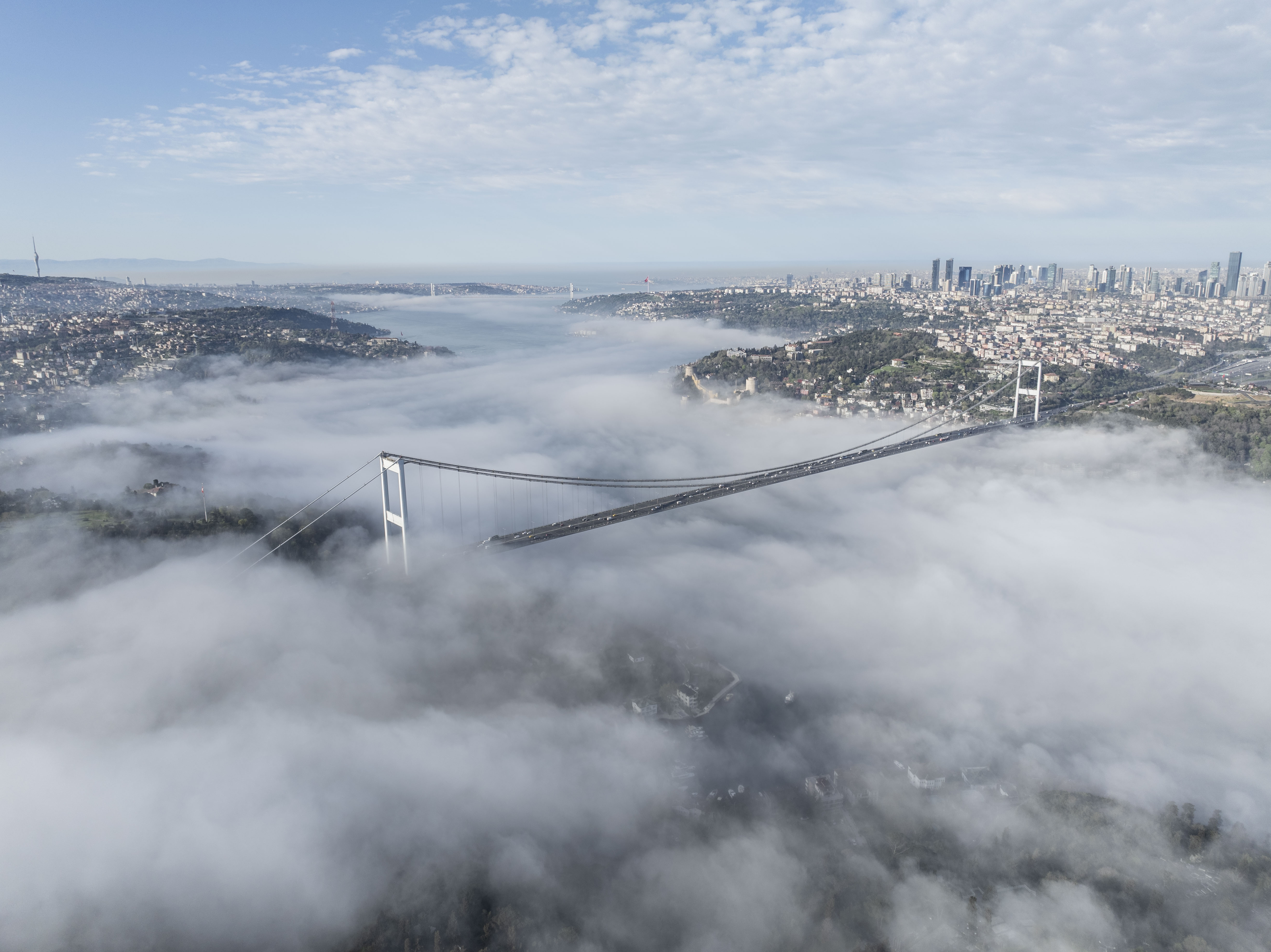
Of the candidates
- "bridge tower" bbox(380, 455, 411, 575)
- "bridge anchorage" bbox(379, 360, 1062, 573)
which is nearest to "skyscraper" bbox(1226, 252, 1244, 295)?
"bridge anchorage" bbox(379, 360, 1062, 573)

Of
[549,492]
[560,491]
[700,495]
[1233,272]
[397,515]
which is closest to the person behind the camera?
[397,515]

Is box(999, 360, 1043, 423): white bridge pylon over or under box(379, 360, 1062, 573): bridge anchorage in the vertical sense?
over

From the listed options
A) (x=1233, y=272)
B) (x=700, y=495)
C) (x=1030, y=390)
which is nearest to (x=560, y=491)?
(x=700, y=495)

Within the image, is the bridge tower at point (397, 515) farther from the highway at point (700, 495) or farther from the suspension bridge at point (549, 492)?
the highway at point (700, 495)

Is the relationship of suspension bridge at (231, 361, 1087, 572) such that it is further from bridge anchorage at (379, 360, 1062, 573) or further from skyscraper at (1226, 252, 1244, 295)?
skyscraper at (1226, 252, 1244, 295)

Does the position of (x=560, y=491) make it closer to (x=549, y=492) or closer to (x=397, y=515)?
(x=549, y=492)

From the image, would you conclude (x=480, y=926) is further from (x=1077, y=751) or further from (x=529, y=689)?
(x=1077, y=751)
